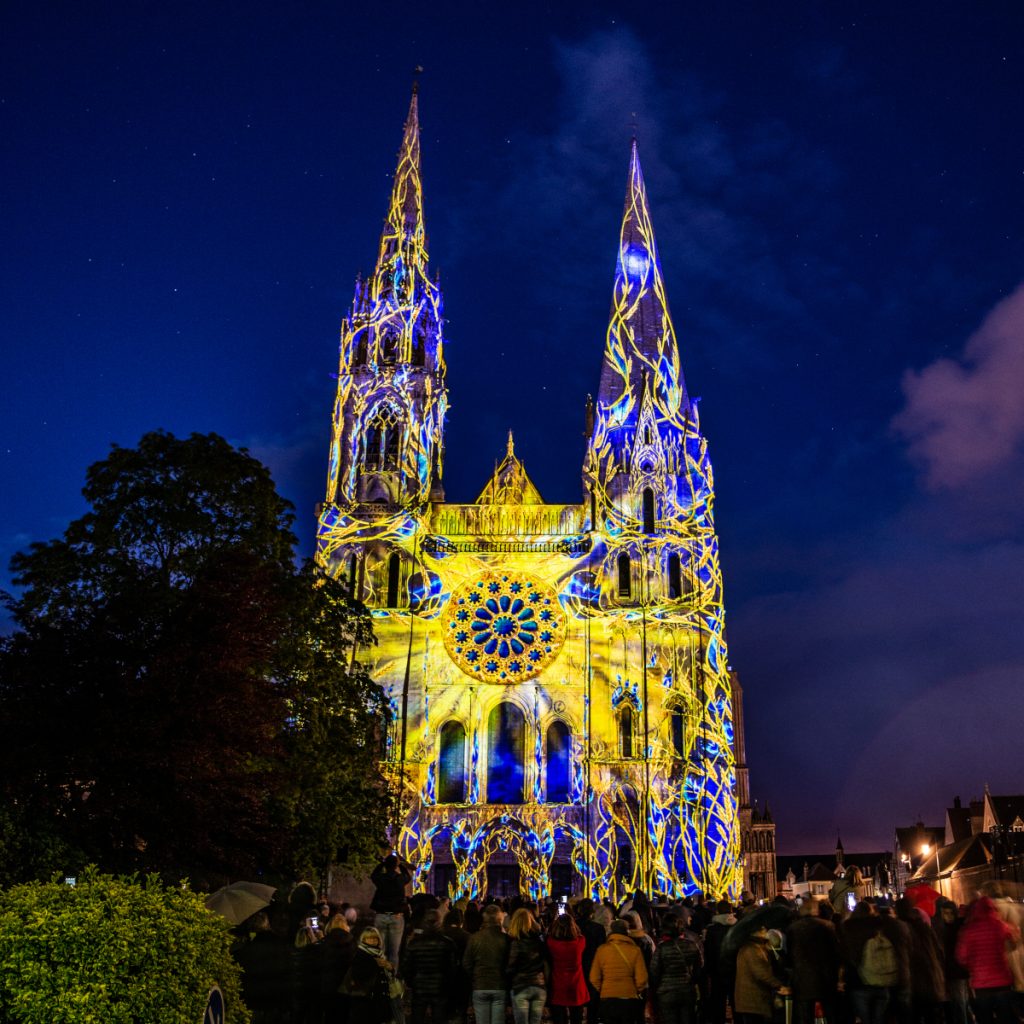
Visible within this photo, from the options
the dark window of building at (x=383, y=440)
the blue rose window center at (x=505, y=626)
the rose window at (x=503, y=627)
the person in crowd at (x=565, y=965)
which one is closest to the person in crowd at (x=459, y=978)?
the person in crowd at (x=565, y=965)

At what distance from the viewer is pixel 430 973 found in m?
11.3

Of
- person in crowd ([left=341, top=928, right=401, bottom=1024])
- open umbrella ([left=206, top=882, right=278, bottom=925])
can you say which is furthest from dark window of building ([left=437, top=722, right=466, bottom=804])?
person in crowd ([left=341, top=928, right=401, bottom=1024])

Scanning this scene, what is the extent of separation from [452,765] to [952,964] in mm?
34925

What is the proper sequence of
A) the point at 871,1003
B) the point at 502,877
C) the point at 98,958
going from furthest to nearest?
the point at 502,877, the point at 871,1003, the point at 98,958

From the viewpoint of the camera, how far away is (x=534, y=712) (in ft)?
150

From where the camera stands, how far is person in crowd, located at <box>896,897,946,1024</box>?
11.0 meters

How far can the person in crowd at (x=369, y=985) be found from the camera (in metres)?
10.3

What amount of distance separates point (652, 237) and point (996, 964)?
47018mm

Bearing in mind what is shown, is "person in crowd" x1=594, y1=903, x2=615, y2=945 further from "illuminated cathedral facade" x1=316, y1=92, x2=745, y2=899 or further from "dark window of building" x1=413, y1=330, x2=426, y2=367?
"dark window of building" x1=413, y1=330, x2=426, y2=367

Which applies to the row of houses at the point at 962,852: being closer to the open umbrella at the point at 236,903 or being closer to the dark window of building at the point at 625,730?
the dark window of building at the point at 625,730

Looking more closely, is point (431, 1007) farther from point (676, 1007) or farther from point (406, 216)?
point (406, 216)

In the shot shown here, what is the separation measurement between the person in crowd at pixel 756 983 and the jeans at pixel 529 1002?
193 centimetres

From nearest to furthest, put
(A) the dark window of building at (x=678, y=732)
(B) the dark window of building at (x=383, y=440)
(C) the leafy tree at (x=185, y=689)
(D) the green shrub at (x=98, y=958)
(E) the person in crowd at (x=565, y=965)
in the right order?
(D) the green shrub at (x=98, y=958)
(E) the person in crowd at (x=565, y=965)
(C) the leafy tree at (x=185, y=689)
(A) the dark window of building at (x=678, y=732)
(B) the dark window of building at (x=383, y=440)

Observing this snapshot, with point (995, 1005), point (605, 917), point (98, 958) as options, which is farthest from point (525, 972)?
point (995, 1005)
